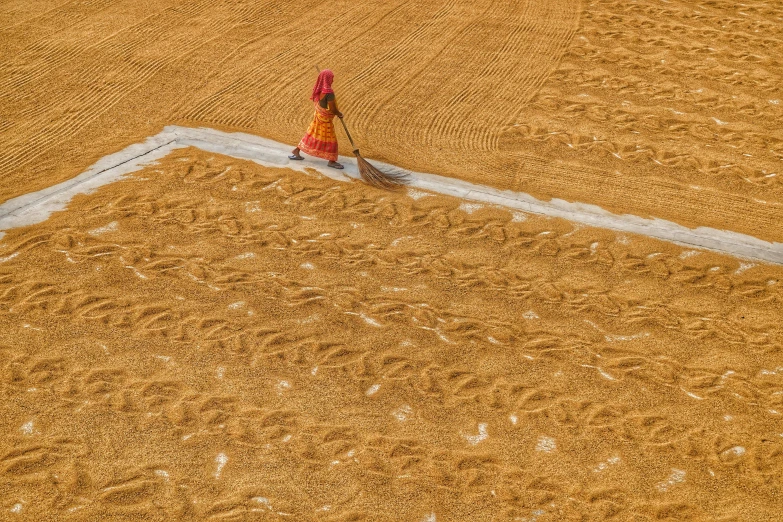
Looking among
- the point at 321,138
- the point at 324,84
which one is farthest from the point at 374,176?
the point at 324,84

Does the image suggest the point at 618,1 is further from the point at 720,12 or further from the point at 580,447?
the point at 580,447

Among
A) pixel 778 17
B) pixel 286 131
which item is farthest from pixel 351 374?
pixel 778 17

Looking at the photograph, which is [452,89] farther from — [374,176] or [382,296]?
[382,296]

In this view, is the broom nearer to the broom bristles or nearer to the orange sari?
the broom bristles

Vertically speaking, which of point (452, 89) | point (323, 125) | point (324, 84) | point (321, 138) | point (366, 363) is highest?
point (324, 84)

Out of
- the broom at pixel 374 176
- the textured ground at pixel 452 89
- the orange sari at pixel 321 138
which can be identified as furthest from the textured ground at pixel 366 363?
the textured ground at pixel 452 89

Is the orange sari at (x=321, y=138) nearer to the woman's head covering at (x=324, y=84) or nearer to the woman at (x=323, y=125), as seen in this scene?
the woman at (x=323, y=125)
